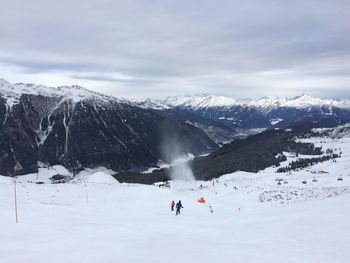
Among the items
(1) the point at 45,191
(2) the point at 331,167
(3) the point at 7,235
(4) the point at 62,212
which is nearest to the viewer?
(3) the point at 7,235

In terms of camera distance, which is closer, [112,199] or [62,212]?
[62,212]

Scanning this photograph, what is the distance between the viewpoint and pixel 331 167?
10038cm

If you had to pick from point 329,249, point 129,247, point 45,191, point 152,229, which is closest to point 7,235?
point 129,247

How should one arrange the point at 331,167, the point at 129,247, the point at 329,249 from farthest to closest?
the point at 331,167 → the point at 129,247 → the point at 329,249

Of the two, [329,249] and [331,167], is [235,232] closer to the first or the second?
[329,249]

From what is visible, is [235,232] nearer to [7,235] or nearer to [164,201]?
[7,235]

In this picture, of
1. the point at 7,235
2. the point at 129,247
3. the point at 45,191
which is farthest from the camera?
the point at 45,191

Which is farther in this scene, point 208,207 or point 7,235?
point 208,207

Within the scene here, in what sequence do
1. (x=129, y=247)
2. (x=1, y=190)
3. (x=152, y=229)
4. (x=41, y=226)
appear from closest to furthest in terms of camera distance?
(x=129, y=247) → (x=41, y=226) → (x=152, y=229) → (x=1, y=190)

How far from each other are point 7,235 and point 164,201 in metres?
27.5

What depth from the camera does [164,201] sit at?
161 ft

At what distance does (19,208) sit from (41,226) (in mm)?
9712

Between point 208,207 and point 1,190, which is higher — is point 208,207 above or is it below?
below

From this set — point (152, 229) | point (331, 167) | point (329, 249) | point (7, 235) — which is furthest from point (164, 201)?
point (331, 167)
